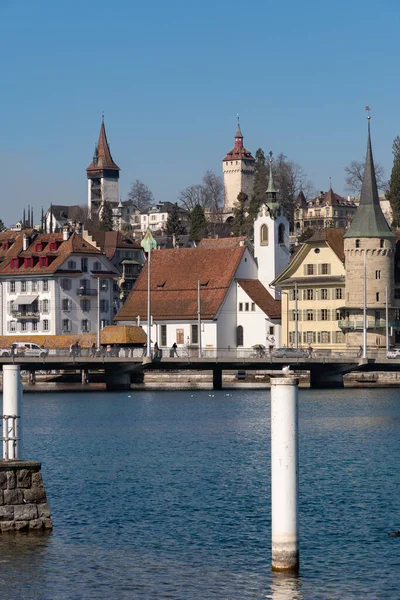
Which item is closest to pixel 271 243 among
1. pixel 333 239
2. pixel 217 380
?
pixel 333 239

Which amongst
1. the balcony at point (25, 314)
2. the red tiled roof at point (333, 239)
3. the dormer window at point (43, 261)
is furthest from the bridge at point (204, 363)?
the dormer window at point (43, 261)

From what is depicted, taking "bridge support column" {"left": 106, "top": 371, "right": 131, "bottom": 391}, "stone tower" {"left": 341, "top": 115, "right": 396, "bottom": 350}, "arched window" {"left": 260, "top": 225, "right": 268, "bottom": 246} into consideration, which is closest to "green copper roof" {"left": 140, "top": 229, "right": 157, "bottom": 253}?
"arched window" {"left": 260, "top": 225, "right": 268, "bottom": 246}

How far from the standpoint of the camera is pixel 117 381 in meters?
102

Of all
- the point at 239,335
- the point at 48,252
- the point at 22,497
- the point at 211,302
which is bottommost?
the point at 22,497

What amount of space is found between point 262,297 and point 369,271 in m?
15.0

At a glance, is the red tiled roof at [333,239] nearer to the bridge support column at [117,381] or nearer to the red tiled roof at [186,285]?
the red tiled roof at [186,285]

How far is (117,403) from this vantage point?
283ft

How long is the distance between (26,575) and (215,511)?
9590mm

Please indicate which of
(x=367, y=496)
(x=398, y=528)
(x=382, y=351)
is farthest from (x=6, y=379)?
(x=382, y=351)

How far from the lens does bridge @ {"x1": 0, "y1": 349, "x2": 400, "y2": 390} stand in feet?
314

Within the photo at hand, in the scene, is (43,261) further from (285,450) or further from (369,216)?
(285,450)

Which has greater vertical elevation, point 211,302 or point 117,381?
point 211,302

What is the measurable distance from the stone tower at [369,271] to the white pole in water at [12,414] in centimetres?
8578

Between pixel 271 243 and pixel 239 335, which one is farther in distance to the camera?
pixel 271 243
